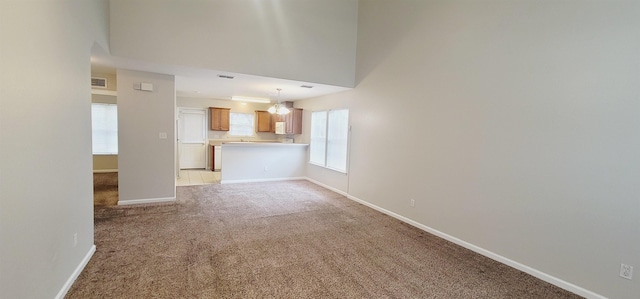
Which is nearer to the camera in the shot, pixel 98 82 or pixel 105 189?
pixel 105 189

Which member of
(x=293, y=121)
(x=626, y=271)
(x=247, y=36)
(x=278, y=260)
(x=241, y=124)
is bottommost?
(x=278, y=260)

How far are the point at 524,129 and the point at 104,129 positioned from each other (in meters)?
9.11

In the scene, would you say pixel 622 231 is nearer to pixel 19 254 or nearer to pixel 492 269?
pixel 492 269

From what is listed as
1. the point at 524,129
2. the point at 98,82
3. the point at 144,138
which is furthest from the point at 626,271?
the point at 98,82

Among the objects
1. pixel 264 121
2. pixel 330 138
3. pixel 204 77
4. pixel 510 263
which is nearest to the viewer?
pixel 510 263

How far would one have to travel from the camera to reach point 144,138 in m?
4.62

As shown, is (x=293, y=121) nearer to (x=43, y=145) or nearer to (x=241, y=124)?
(x=241, y=124)

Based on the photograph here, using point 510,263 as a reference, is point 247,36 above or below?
above

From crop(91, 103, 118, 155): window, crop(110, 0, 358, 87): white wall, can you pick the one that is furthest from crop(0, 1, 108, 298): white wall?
crop(91, 103, 118, 155): window

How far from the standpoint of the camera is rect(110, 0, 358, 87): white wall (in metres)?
3.80

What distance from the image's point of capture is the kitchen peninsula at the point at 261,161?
6707 mm

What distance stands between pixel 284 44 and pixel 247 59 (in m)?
0.74

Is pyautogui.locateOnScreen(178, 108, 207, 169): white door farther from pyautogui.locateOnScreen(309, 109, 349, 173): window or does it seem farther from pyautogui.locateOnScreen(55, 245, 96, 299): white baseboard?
pyautogui.locateOnScreen(55, 245, 96, 299): white baseboard

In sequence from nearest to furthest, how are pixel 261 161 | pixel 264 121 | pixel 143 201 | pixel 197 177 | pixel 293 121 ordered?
pixel 143 201
pixel 261 161
pixel 197 177
pixel 293 121
pixel 264 121
